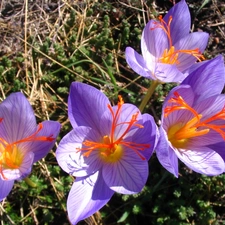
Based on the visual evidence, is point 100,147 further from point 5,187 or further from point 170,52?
point 170,52

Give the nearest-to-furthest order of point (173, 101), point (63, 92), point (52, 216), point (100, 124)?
point (173, 101) → point (100, 124) → point (52, 216) → point (63, 92)

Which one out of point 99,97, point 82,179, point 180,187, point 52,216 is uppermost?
point 99,97

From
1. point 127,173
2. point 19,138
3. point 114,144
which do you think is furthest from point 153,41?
point 19,138

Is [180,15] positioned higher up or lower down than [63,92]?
higher up

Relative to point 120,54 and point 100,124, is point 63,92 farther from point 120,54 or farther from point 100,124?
point 100,124

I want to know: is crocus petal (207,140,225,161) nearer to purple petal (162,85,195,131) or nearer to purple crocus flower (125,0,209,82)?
purple petal (162,85,195,131)

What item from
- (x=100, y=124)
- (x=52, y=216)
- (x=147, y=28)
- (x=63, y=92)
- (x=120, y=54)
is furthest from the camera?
(x=120, y=54)

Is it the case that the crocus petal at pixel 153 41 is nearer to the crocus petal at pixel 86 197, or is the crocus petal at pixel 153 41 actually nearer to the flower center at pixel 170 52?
the flower center at pixel 170 52

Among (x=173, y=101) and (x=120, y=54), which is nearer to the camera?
(x=173, y=101)

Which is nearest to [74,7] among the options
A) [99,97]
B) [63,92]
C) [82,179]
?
[63,92]

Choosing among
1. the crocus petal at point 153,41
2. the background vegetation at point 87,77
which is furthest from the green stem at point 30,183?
the crocus petal at point 153,41
